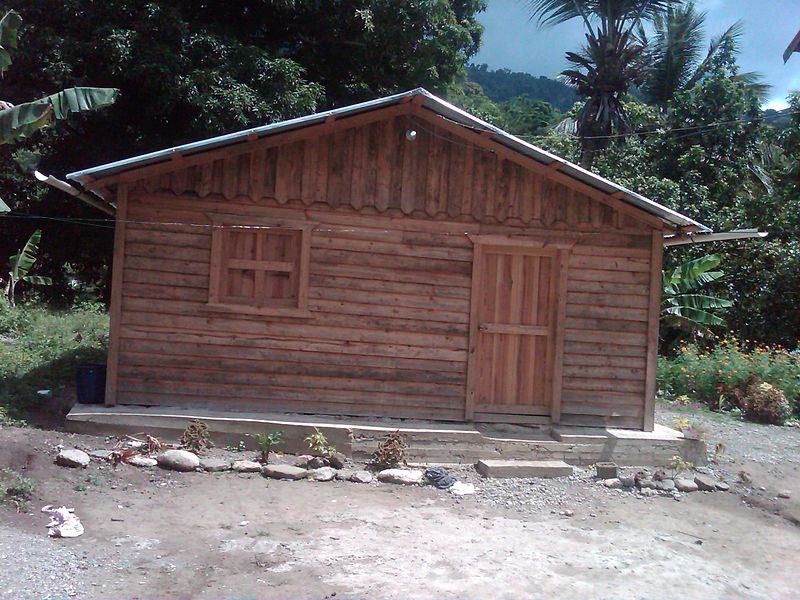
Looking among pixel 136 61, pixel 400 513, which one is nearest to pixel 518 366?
pixel 400 513

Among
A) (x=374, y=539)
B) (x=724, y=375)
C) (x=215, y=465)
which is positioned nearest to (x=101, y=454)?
(x=215, y=465)

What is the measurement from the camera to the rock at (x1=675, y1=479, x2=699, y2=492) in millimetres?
8750

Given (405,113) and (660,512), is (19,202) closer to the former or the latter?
(405,113)

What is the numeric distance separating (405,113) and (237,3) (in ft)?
30.7

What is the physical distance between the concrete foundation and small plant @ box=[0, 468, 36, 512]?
2016 mm

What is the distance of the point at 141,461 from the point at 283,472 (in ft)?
4.85

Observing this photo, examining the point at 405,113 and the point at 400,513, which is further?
the point at 405,113

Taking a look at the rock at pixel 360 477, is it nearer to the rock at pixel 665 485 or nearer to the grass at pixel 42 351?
the rock at pixel 665 485

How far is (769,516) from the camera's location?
8305 millimetres

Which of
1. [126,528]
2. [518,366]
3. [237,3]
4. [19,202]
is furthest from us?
[19,202]

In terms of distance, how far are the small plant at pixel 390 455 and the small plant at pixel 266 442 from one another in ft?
3.67

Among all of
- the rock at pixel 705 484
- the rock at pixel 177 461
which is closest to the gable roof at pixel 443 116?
the rock at pixel 705 484

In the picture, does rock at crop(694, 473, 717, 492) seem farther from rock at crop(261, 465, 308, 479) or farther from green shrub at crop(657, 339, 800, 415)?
green shrub at crop(657, 339, 800, 415)

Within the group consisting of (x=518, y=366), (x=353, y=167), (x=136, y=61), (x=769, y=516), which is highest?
(x=136, y=61)
